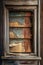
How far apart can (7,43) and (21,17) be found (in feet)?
1.64

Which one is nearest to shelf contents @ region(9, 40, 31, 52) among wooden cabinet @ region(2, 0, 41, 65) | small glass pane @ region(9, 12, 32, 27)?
wooden cabinet @ region(2, 0, 41, 65)

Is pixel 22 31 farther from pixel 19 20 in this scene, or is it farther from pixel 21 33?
pixel 19 20

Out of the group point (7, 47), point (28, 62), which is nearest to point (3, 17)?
point (7, 47)

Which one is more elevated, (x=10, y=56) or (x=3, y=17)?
(x=3, y=17)

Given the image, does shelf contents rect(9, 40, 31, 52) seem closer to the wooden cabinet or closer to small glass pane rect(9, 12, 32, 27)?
the wooden cabinet

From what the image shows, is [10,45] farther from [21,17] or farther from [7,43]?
[21,17]

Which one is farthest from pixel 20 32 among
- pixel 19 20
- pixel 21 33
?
pixel 19 20

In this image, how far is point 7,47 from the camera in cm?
383

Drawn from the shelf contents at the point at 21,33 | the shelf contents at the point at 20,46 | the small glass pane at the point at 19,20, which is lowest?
the shelf contents at the point at 20,46

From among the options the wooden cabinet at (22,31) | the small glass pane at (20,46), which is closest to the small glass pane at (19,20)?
the wooden cabinet at (22,31)

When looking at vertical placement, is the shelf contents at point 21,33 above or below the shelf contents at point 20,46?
above

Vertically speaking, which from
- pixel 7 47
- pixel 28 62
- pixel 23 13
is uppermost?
pixel 23 13

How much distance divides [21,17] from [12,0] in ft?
1.06

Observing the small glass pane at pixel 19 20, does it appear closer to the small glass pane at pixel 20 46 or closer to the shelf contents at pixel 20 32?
the shelf contents at pixel 20 32
